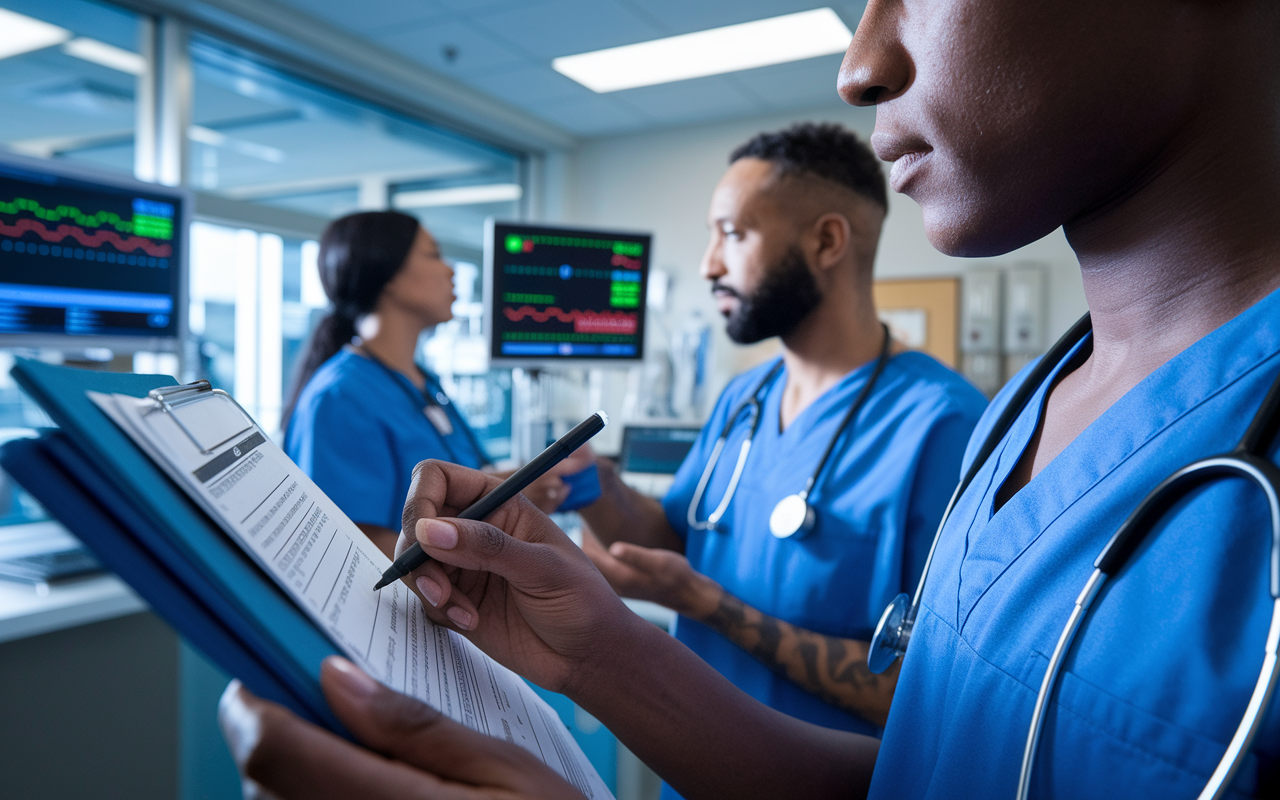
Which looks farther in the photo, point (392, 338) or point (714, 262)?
point (392, 338)

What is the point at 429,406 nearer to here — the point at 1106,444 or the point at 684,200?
the point at 1106,444

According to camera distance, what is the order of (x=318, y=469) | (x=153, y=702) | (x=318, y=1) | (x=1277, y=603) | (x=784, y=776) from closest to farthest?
(x=1277, y=603), (x=784, y=776), (x=318, y=469), (x=153, y=702), (x=318, y=1)

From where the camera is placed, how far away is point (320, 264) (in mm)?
1944

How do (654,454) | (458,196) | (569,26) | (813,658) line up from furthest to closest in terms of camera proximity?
(458,196)
(569,26)
(654,454)
(813,658)

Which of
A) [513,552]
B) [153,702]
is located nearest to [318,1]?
[153,702]

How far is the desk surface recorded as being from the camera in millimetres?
1432

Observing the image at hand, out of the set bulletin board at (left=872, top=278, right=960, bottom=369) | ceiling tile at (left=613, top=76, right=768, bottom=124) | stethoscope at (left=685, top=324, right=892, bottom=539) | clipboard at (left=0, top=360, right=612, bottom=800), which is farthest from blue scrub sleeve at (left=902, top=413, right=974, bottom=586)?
ceiling tile at (left=613, top=76, right=768, bottom=124)

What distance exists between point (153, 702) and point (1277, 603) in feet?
7.23

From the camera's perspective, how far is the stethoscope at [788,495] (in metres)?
1.00

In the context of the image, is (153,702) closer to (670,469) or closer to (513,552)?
(670,469)

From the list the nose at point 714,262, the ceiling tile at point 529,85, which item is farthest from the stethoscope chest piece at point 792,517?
the ceiling tile at point 529,85

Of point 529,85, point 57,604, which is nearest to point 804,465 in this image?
point 57,604

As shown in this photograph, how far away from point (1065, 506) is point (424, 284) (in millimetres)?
1716

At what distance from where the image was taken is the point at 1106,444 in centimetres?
46
